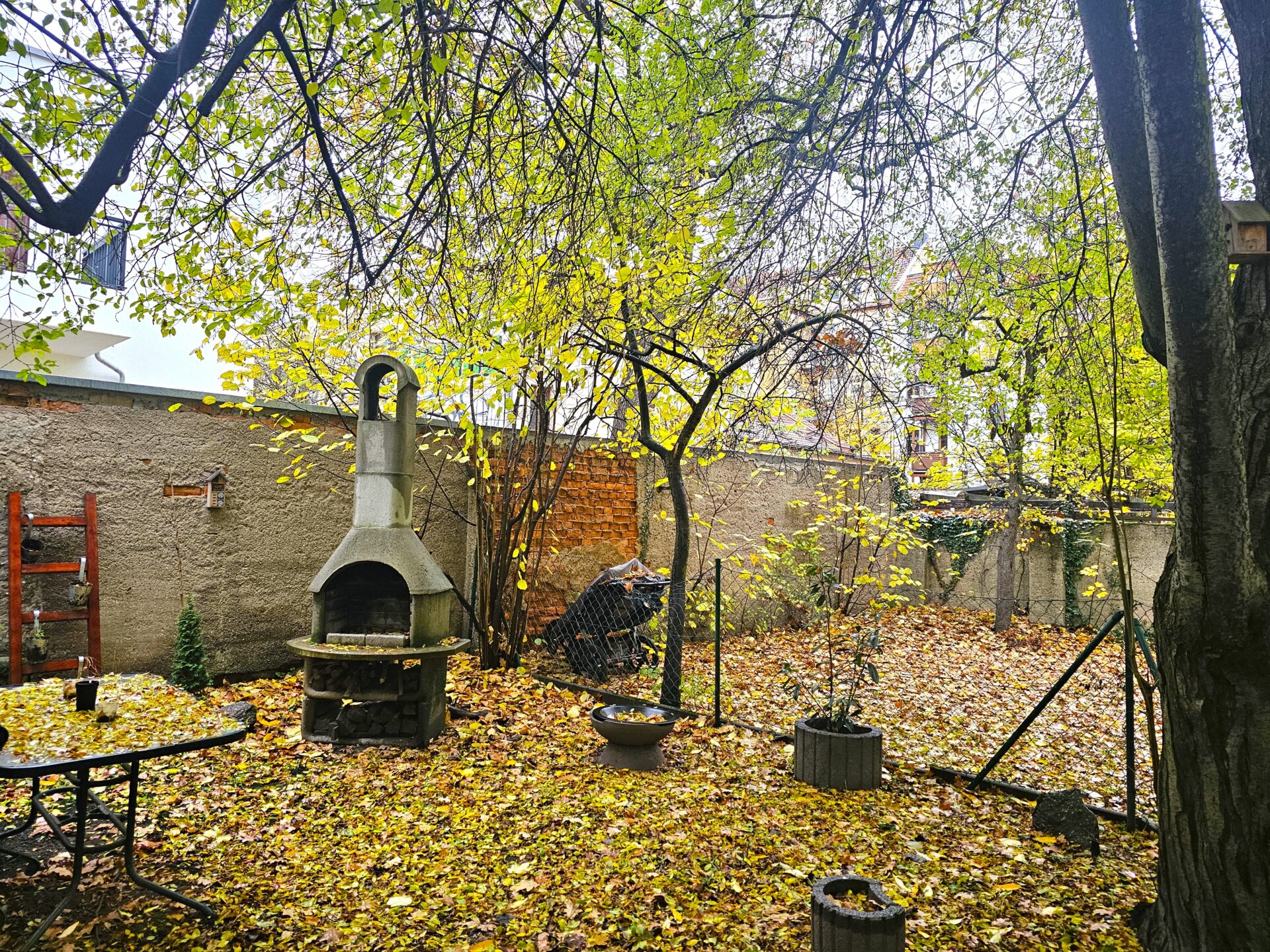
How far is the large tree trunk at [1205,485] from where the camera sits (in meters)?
2.59

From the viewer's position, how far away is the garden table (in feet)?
9.30

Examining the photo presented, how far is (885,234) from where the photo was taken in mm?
5707

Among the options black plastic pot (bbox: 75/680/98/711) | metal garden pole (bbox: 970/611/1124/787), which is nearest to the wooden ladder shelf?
black plastic pot (bbox: 75/680/98/711)

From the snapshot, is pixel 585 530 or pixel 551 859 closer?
pixel 551 859

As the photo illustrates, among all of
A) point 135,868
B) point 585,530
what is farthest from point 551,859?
point 585,530

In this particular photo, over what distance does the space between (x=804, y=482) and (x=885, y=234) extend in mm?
6151

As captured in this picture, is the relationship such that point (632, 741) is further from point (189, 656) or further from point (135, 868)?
point (189, 656)

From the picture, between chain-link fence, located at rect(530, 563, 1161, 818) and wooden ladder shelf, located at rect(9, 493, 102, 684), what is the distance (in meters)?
3.73

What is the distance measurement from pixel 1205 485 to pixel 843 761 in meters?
2.87

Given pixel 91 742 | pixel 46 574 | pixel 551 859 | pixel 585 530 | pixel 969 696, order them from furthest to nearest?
pixel 585 530 → pixel 969 696 → pixel 46 574 → pixel 551 859 → pixel 91 742

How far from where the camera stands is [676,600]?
6.57 metres

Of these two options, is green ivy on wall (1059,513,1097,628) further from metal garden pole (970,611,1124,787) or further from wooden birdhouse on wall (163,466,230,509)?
wooden birdhouse on wall (163,466,230,509)

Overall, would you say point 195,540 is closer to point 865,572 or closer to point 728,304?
point 728,304

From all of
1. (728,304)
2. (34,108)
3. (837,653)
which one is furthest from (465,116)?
(837,653)
